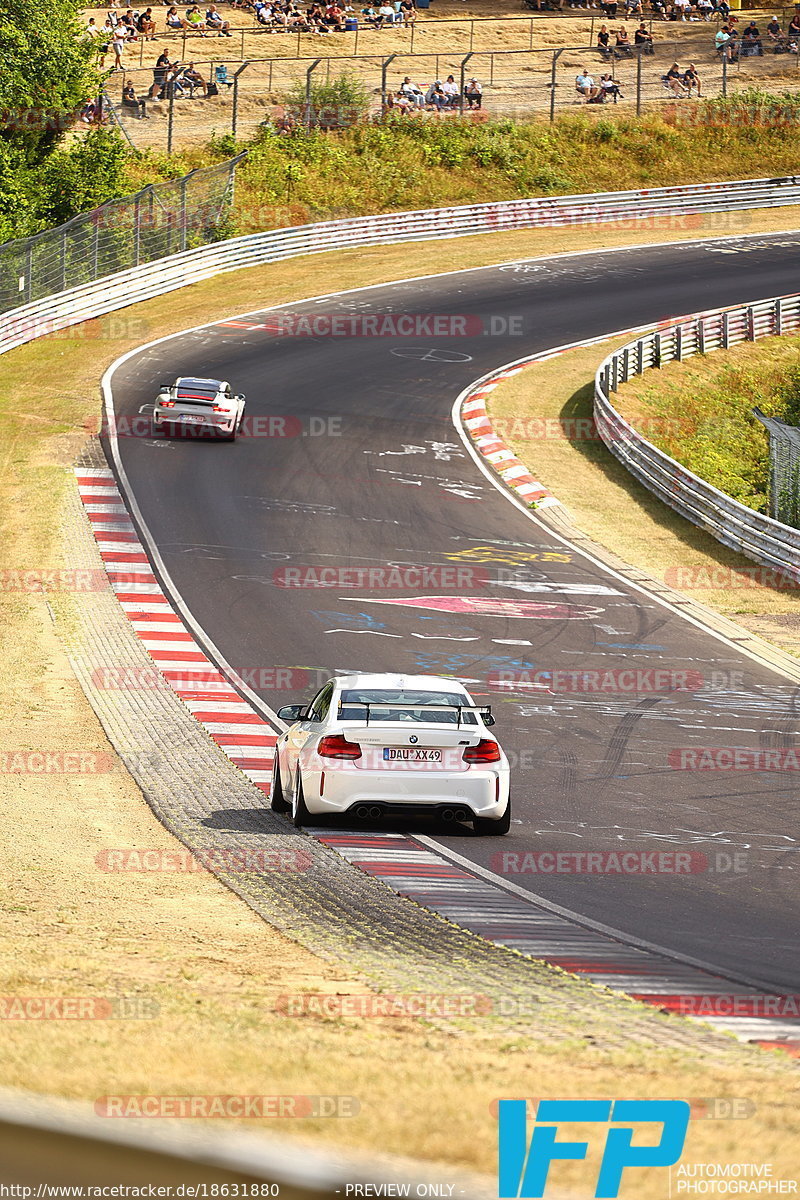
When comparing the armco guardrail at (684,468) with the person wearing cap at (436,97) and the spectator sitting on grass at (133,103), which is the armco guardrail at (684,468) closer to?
the person wearing cap at (436,97)

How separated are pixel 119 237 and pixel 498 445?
18161 mm

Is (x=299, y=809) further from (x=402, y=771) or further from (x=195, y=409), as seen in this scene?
(x=195, y=409)

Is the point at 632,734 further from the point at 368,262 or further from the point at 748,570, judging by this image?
the point at 368,262

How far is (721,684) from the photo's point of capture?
19703 mm

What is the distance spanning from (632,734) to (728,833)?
403cm

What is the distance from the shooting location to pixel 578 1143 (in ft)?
12.7

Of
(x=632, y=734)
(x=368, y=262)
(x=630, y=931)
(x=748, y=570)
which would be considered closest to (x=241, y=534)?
(x=748, y=570)

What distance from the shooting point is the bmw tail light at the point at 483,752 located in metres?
12.5
